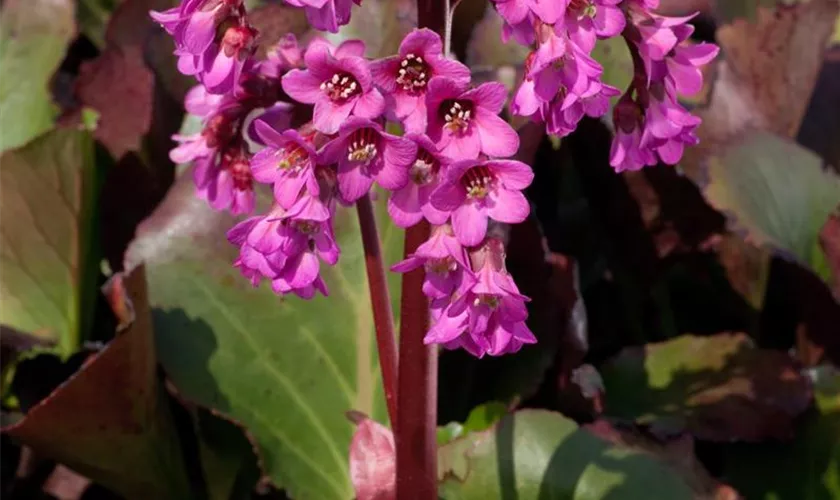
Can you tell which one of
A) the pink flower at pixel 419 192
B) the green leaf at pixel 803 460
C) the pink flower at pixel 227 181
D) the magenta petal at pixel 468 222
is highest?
the pink flower at pixel 419 192

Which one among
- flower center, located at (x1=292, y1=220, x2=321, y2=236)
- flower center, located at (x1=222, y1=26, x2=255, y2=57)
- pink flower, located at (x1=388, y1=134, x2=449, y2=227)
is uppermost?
flower center, located at (x1=222, y1=26, x2=255, y2=57)

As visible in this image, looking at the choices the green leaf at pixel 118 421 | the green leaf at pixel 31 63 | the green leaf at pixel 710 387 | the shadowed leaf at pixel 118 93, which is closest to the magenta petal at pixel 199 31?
the green leaf at pixel 118 421

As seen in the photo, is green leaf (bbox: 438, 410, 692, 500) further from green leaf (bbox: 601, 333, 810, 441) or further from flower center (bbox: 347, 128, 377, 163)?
flower center (bbox: 347, 128, 377, 163)

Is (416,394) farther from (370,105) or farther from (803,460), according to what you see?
(803,460)

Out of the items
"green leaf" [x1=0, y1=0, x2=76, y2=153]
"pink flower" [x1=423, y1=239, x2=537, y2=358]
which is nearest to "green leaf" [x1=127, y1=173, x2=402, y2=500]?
"green leaf" [x1=0, y1=0, x2=76, y2=153]

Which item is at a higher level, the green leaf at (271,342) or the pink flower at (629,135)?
the pink flower at (629,135)

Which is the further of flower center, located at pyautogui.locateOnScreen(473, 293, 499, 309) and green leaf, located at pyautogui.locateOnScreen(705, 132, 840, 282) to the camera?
green leaf, located at pyautogui.locateOnScreen(705, 132, 840, 282)

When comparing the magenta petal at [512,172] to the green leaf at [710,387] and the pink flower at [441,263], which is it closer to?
the pink flower at [441,263]

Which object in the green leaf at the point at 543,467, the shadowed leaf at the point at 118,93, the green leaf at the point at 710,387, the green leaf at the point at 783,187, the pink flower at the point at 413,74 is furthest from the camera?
the shadowed leaf at the point at 118,93

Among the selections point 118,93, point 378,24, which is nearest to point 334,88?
point 378,24
